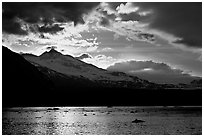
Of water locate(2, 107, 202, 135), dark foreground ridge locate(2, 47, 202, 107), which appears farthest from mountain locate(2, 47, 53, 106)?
water locate(2, 107, 202, 135)

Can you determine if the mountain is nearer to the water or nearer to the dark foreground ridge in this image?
the dark foreground ridge

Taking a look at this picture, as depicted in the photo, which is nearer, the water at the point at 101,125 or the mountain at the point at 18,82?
the water at the point at 101,125

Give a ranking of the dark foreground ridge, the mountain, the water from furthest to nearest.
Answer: the dark foreground ridge → the mountain → the water

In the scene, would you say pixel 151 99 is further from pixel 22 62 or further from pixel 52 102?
pixel 22 62

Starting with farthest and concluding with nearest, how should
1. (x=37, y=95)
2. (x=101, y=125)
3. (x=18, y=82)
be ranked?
(x=37, y=95), (x=18, y=82), (x=101, y=125)

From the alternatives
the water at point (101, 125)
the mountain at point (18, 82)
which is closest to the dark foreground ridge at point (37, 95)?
the mountain at point (18, 82)

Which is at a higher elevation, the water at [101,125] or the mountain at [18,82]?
the mountain at [18,82]

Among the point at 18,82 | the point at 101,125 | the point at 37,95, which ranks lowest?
the point at 101,125

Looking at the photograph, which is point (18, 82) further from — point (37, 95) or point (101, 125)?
point (101, 125)

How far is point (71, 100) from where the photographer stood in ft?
591

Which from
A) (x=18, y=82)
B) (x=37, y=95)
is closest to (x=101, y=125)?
(x=18, y=82)

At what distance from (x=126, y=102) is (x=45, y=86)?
45219 millimetres

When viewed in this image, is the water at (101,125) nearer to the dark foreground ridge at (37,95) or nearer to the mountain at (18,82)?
the mountain at (18,82)

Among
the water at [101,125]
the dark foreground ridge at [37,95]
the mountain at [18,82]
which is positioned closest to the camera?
the water at [101,125]
